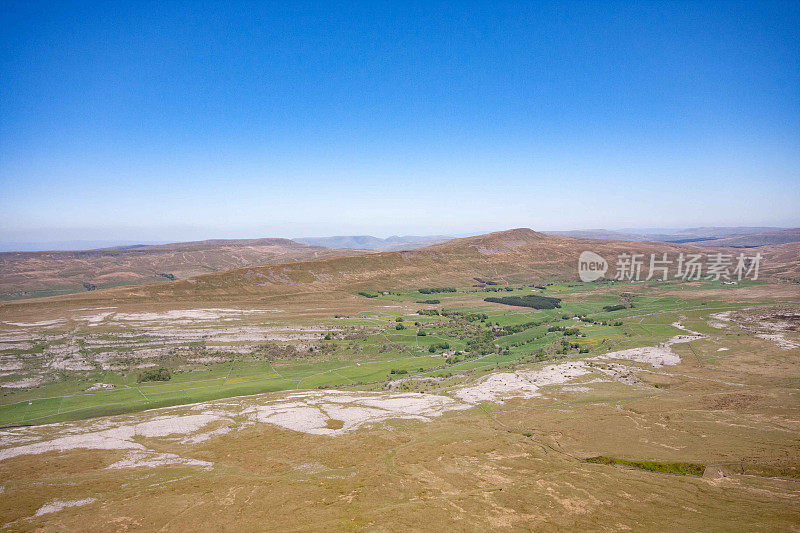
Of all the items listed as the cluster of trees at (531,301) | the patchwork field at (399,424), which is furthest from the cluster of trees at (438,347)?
the cluster of trees at (531,301)

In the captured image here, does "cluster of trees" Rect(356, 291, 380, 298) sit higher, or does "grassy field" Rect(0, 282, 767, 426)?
"cluster of trees" Rect(356, 291, 380, 298)

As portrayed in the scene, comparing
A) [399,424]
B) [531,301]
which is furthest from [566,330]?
[399,424]

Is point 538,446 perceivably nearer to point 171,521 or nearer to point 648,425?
point 648,425

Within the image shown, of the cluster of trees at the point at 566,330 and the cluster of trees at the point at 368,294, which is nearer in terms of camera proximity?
the cluster of trees at the point at 566,330

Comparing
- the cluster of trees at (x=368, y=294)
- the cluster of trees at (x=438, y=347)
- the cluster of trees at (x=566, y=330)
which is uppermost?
the cluster of trees at (x=368, y=294)

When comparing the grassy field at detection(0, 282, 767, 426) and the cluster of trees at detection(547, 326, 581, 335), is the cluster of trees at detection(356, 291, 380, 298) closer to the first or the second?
the grassy field at detection(0, 282, 767, 426)

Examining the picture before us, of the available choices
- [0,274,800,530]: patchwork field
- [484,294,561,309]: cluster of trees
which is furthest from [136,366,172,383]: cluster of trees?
[484,294,561,309]: cluster of trees

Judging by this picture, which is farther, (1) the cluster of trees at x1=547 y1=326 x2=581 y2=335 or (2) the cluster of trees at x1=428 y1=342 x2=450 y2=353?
(1) the cluster of trees at x1=547 y1=326 x2=581 y2=335

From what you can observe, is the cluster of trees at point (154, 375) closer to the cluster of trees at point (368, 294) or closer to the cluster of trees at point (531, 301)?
the cluster of trees at point (368, 294)

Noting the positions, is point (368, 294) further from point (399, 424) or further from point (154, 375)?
point (399, 424)
